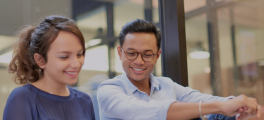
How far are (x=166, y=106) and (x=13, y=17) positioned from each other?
3.18 feet

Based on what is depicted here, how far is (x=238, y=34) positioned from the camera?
4027mm

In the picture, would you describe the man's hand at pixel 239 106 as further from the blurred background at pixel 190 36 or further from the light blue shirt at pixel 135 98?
the blurred background at pixel 190 36

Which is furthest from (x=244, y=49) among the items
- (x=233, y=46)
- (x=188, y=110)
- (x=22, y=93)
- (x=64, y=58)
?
(x=22, y=93)

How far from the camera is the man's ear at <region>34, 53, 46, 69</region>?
1530 millimetres

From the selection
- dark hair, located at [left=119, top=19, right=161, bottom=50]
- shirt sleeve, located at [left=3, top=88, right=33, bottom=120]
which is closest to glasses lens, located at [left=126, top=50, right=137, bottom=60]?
dark hair, located at [left=119, top=19, right=161, bottom=50]

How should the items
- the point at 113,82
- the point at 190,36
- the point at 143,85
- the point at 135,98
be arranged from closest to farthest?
the point at 135,98 < the point at 113,82 < the point at 143,85 < the point at 190,36

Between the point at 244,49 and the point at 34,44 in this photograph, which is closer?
the point at 34,44

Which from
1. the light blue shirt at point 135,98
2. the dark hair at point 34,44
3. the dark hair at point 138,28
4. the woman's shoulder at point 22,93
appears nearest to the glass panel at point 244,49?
the light blue shirt at point 135,98

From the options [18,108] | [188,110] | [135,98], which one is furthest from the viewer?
[135,98]

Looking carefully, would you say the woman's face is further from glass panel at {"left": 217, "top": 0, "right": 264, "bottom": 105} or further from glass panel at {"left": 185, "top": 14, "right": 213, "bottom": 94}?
glass panel at {"left": 217, "top": 0, "right": 264, "bottom": 105}

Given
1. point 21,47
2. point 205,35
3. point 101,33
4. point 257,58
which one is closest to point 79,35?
point 21,47

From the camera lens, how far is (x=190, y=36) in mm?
3340

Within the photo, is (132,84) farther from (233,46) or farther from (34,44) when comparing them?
(233,46)

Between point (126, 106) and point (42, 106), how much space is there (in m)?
0.39
